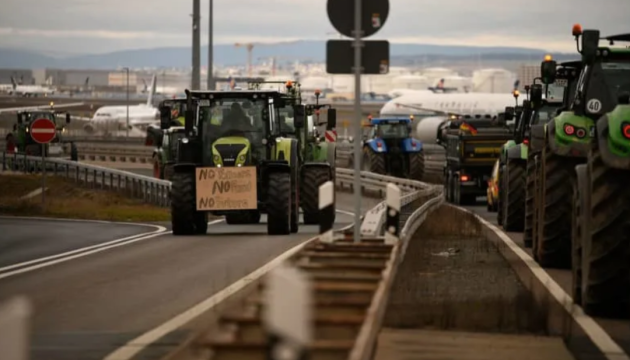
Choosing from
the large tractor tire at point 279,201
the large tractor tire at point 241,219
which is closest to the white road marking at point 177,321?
the large tractor tire at point 279,201

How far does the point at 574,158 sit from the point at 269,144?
10.9 metres

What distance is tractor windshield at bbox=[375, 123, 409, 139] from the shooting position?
63.5m

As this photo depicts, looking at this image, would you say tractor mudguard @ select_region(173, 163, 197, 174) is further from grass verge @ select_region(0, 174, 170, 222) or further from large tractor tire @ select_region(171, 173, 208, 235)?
grass verge @ select_region(0, 174, 170, 222)

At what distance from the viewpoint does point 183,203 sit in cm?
2892

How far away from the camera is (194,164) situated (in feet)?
96.4

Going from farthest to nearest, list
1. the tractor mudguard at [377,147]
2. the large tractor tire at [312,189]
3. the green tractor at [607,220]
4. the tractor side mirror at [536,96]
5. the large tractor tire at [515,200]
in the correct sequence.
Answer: the tractor mudguard at [377,147]
the large tractor tire at [312,189]
the large tractor tire at [515,200]
the tractor side mirror at [536,96]
the green tractor at [607,220]

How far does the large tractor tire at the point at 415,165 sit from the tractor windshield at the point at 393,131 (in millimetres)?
922

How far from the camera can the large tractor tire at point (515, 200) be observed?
29.8 meters

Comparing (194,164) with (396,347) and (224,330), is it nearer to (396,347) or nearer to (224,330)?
(396,347)

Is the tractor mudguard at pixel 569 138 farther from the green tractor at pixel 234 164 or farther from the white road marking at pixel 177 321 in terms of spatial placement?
the green tractor at pixel 234 164

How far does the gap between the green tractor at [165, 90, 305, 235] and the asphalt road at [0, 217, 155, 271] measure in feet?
4.98

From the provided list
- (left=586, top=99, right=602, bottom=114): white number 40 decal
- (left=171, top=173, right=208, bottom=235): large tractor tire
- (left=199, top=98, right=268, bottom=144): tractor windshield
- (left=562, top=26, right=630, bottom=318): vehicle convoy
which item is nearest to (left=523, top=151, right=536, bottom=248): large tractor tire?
(left=586, top=99, right=602, bottom=114): white number 40 decal

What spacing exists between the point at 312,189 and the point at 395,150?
1244 inches

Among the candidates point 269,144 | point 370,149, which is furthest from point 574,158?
point 370,149
